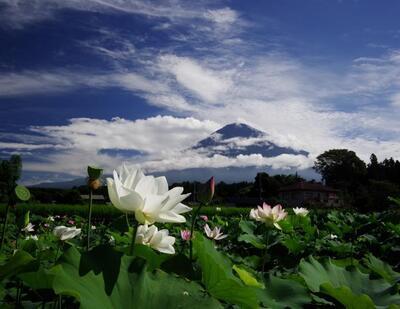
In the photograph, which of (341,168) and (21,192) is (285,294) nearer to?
(21,192)

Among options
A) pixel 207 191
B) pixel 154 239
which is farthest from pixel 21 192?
pixel 207 191

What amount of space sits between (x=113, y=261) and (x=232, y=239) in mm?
3620

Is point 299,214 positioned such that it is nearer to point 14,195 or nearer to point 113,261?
point 14,195

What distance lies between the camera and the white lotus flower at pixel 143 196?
1193 mm

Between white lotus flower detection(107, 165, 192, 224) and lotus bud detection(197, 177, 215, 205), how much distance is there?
0.39 metres

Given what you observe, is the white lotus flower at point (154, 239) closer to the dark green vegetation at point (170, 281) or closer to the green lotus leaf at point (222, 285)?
the dark green vegetation at point (170, 281)

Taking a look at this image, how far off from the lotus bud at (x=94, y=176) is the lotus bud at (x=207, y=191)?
371 millimetres

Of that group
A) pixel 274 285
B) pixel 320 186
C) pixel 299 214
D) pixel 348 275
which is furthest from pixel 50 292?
pixel 320 186

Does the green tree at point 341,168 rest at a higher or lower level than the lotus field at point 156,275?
higher

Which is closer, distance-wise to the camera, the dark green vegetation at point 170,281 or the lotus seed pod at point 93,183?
the dark green vegetation at point 170,281

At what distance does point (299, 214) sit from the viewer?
413cm

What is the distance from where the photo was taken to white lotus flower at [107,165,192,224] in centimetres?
119

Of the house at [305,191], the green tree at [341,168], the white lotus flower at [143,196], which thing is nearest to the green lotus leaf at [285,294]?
the white lotus flower at [143,196]

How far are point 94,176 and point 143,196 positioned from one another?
0.41m
